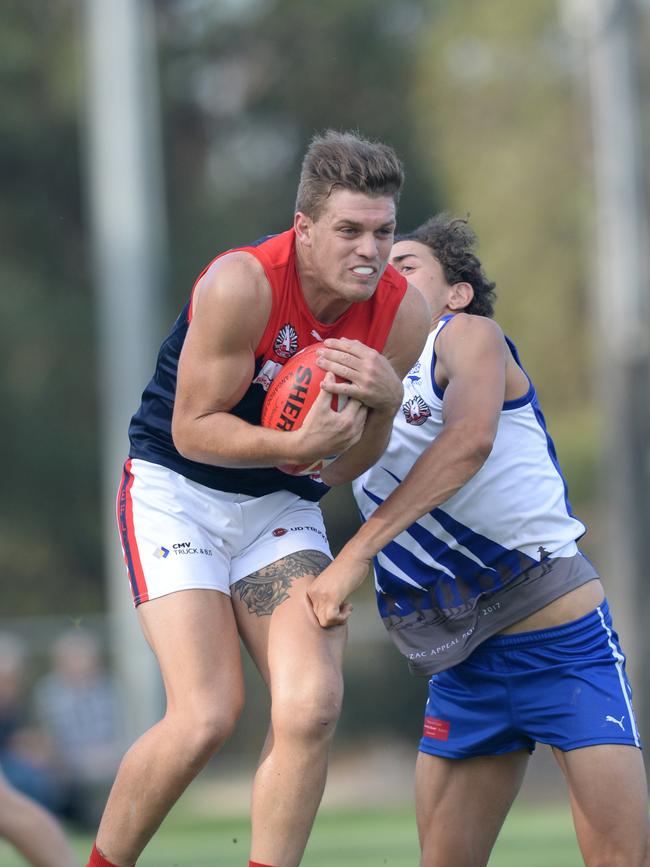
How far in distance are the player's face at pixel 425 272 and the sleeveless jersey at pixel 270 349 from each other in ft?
1.10

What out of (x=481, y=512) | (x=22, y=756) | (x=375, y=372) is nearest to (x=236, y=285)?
(x=375, y=372)

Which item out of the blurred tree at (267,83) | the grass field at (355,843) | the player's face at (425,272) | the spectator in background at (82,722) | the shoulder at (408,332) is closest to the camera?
the shoulder at (408,332)

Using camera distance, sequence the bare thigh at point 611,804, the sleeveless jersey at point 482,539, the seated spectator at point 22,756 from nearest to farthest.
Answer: the bare thigh at point 611,804 → the sleeveless jersey at point 482,539 → the seated spectator at point 22,756

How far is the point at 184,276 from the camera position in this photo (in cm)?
2669

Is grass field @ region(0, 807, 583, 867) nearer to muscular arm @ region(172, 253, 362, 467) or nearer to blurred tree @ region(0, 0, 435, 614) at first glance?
muscular arm @ region(172, 253, 362, 467)

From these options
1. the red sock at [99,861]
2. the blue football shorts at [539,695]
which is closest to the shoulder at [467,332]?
the blue football shorts at [539,695]

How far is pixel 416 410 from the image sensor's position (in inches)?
211

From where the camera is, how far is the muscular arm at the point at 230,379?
484 cm

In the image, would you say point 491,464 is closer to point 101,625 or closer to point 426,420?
point 426,420

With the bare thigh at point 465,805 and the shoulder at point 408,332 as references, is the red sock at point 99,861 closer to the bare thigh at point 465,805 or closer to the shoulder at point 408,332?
the bare thigh at point 465,805

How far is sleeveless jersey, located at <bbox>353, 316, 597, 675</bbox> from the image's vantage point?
532 centimetres

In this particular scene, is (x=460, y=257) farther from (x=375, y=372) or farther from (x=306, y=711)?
(x=306, y=711)

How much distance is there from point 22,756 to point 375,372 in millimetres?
9230

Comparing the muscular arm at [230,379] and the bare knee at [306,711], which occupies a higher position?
the muscular arm at [230,379]
